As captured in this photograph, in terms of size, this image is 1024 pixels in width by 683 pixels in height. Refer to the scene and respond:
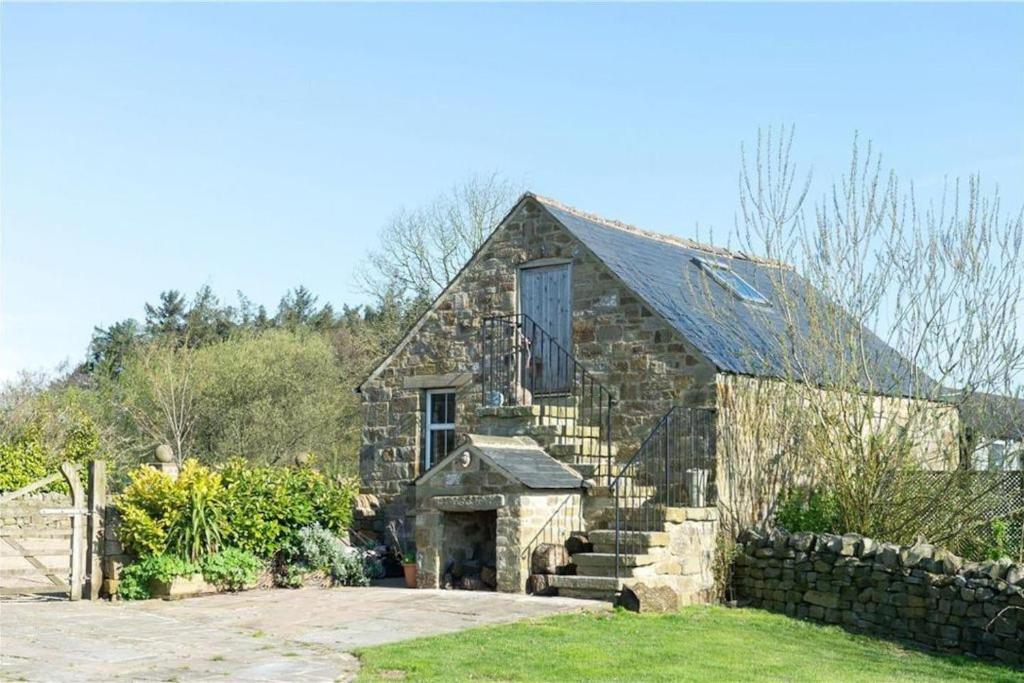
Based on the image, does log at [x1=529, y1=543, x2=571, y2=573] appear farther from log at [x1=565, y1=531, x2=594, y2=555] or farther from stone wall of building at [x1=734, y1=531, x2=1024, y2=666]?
stone wall of building at [x1=734, y1=531, x2=1024, y2=666]

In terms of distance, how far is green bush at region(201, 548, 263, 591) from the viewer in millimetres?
14656

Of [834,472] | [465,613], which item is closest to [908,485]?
[834,472]

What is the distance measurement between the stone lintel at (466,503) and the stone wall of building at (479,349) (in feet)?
8.95

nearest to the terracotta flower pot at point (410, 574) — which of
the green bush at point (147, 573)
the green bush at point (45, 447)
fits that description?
the green bush at point (147, 573)

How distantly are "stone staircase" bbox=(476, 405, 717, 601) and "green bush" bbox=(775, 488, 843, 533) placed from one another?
1413 millimetres

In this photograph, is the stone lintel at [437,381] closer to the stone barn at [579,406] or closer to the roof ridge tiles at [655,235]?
the stone barn at [579,406]

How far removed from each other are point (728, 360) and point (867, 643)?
4.46 m

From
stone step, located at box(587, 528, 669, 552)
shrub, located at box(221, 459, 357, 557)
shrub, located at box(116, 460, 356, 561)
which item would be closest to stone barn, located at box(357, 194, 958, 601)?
stone step, located at box(587, 528, 669, 552)

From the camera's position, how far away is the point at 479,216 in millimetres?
34500

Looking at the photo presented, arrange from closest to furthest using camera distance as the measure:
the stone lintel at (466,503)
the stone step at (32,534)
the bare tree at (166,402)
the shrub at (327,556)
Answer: the stone lintel at (466,503) → the shrub at (327,556) → the stone step at (32,534) → the bare tree at (166,402)

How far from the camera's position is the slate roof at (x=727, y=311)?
51.6 ft

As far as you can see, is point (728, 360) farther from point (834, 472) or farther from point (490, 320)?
point (490, 320)

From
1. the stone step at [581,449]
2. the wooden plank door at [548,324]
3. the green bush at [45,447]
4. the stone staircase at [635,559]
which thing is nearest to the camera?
the stone staircase at [635,559]

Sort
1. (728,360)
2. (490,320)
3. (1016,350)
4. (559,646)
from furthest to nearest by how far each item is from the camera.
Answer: (490,320), (728,360), (1016,350), (559,646)
